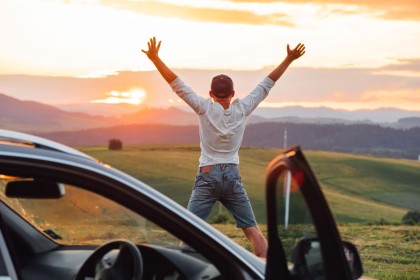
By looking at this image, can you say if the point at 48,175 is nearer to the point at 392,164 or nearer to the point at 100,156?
the point at 100,156

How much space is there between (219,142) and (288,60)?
3.78 feet

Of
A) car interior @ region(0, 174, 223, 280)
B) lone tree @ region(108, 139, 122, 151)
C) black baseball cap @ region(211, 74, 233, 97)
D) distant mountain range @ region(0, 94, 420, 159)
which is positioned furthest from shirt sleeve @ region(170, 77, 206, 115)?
distant mountain range @ region(0, 94, 420, 159)

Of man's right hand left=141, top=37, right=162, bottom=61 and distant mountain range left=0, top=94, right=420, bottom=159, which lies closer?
man's right hand left=141, top=37, right=162, bottom=61

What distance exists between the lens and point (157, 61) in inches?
309

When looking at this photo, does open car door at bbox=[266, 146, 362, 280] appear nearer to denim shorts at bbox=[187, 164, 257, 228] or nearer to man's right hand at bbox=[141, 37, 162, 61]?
denim shorts at bbox=[187, 164, 257, 228]

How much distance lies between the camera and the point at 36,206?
3285mm

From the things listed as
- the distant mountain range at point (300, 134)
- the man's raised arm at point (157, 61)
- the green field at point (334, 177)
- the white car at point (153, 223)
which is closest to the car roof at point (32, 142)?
the white car at point (153, 223)

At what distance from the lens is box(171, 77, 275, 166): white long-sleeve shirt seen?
7637 mm

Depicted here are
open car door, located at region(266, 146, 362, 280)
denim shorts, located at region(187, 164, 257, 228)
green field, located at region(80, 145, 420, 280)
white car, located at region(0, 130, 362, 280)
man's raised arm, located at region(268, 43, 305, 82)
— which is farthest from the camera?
green field, located at region(80, 145, 420, 280)

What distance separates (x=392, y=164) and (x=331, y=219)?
107813mm

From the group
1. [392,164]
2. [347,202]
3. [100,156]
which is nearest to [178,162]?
[100,156]

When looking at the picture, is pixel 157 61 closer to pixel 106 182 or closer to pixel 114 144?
pixel 106 182

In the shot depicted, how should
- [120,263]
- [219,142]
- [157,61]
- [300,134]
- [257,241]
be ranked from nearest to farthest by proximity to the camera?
1. [120,263]
2. [257,241]
3. [219,142]
4. [157,61]
5. [300,134]

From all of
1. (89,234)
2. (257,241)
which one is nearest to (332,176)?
(257,241)
